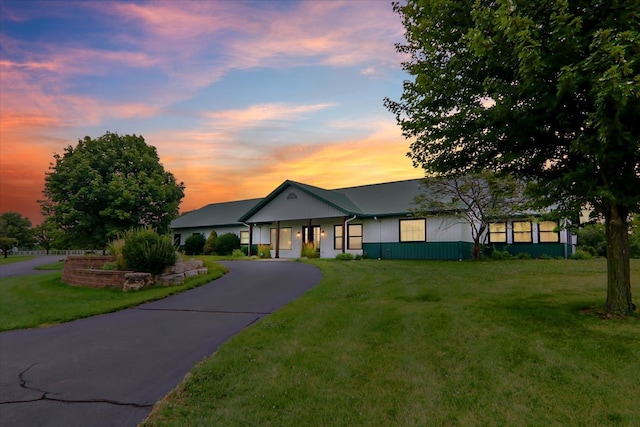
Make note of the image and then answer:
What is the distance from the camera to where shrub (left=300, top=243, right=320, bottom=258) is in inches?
1001

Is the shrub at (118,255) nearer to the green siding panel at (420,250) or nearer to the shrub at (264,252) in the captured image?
the shrub at (264,252)

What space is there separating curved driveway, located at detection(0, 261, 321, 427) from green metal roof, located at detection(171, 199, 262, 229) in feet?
77.4

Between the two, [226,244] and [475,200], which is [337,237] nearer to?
[475,200]

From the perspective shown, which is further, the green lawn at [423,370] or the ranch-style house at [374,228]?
the ranch-style house at [374,228]

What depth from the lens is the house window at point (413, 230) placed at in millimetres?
23328

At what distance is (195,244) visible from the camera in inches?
1291

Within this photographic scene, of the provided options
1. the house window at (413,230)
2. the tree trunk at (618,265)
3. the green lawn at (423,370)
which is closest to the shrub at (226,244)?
the house window at (413,230)

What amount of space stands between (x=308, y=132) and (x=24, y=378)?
54.4 feet

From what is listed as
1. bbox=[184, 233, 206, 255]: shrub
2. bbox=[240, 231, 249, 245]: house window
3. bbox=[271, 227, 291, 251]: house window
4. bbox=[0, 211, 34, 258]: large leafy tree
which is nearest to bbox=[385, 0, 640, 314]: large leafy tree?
bbox=[271, 227, 291, 251]: house window

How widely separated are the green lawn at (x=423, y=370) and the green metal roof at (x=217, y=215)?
2684cm

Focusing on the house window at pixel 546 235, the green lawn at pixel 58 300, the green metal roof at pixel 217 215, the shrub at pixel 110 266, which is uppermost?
the green metal roof at pixel 217 215

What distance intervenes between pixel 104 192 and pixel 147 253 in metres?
8.00

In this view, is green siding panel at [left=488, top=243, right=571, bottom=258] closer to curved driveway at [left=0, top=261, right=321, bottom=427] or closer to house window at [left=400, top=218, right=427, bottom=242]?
Answer: house window at [left=400, top=218, right=427, bottom=242]

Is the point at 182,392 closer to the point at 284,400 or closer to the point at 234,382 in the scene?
the point at 234,382
